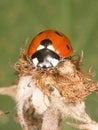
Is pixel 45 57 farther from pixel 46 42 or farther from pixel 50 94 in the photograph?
pixel 50 94

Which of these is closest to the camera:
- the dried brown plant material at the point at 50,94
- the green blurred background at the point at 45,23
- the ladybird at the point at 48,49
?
the dried brown plant material at the point at 50,94

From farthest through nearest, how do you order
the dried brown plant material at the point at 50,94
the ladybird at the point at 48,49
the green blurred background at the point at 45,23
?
the green blurred background at the point at 45,23 → the ladybird at the point at 48,49 → the dried brown plant material at the point at 50,94

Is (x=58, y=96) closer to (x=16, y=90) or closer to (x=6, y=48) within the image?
(x=16, y=90)

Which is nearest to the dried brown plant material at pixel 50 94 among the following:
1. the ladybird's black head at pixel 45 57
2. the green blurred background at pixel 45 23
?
the ladybird's black head at pixel 45 57

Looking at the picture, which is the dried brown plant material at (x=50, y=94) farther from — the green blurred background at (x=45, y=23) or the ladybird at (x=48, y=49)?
the green blurred background at (x=45, y=23)

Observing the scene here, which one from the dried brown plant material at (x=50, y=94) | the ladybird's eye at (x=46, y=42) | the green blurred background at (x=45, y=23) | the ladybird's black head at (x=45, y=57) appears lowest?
the dried brown plant material at (x=50, y=94)

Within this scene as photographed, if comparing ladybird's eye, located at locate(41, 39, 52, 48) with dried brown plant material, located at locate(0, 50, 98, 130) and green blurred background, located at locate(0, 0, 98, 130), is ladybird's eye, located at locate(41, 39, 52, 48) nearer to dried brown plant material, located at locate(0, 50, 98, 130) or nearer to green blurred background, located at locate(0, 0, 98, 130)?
dried brown plant material, located at locate(0, 50, 98, 130)
